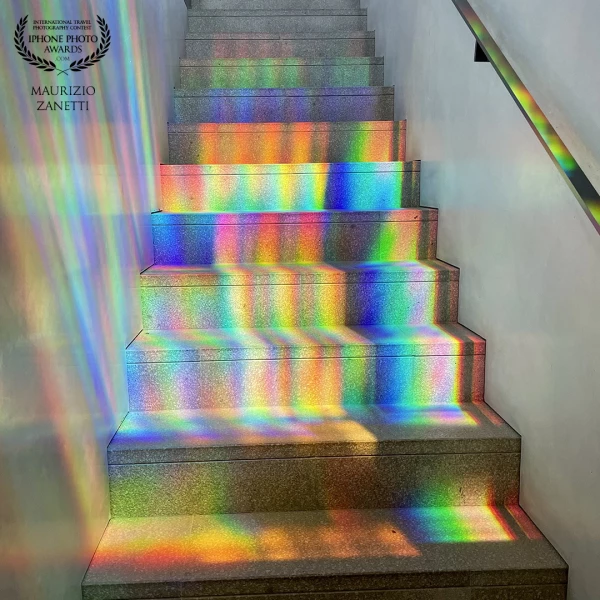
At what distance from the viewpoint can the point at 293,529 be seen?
144 cm

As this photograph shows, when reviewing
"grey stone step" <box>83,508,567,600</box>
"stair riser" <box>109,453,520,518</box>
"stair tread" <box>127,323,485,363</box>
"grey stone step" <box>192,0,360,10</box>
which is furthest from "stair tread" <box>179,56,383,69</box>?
"grey stone step" <box>83,508,567,600</box>

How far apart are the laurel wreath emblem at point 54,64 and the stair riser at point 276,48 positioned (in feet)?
5.99

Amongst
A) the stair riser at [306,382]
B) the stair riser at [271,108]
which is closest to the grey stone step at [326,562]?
the stair riser at [306,382]

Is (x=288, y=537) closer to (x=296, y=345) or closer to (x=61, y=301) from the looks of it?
(x=296, y=345)

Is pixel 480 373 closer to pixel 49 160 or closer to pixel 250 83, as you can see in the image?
pixel 49 160

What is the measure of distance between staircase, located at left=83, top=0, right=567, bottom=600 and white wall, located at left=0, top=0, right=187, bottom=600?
14 centimetres

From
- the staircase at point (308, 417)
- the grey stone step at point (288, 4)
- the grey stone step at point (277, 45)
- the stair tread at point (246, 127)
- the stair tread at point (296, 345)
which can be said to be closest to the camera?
the staircase at point (308, 417)

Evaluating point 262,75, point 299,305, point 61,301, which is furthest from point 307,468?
point 262,75

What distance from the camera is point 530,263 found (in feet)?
4.75

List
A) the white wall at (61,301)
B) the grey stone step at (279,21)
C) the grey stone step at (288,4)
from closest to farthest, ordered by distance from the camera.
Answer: the white wall at (61,301) → the grey stone step at (279,21) → the grey stone step at (288,4)

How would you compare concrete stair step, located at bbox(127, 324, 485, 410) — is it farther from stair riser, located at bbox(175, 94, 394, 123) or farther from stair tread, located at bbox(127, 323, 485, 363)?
stair riser, located at bbox(175, 94, 394, 123)

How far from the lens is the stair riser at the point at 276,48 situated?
10.7ft

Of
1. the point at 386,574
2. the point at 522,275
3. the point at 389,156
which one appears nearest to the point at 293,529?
the point at 386,574

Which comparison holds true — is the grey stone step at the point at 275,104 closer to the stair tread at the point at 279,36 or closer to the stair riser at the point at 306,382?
the stair tread at the point at 279,36
